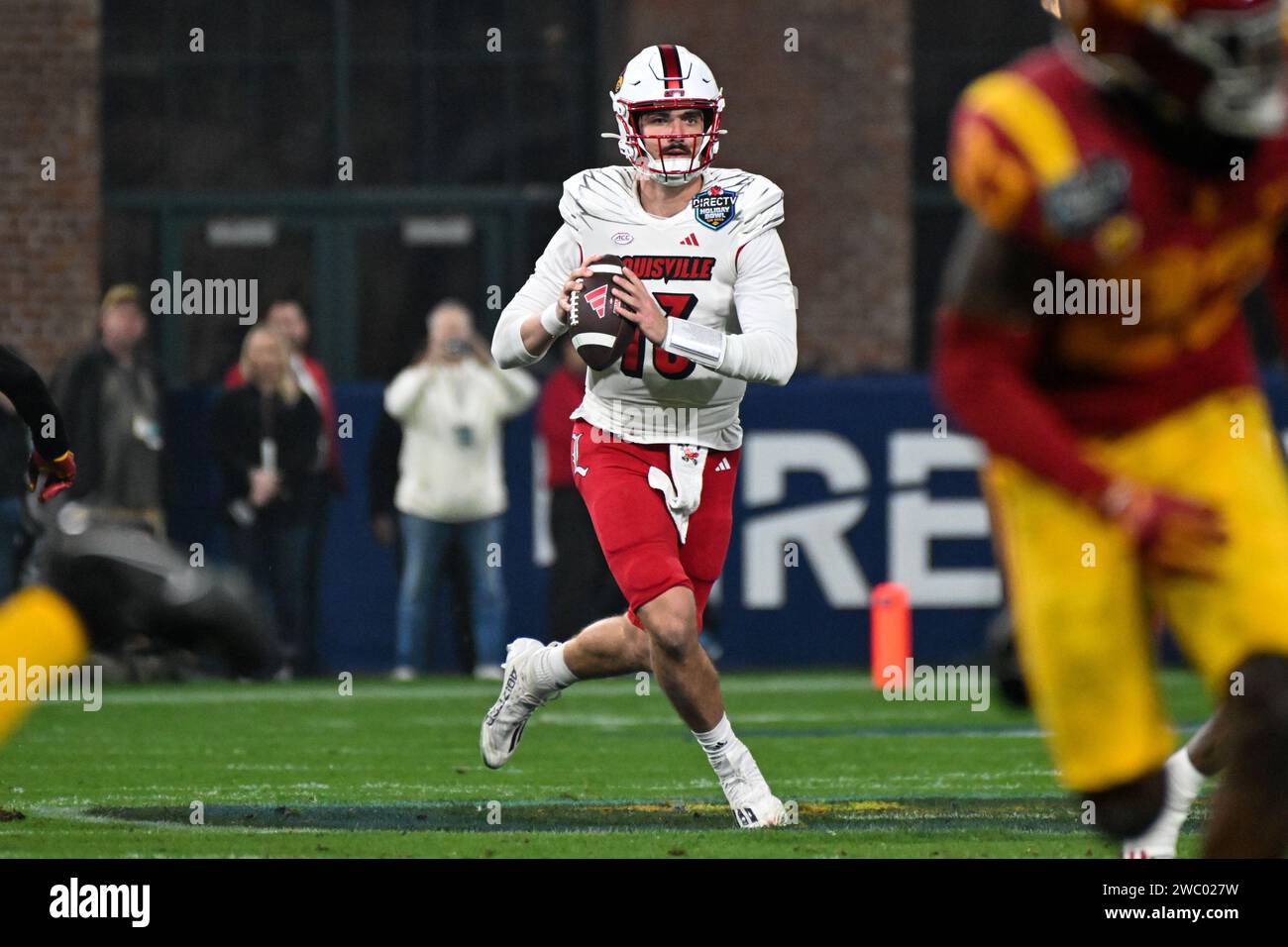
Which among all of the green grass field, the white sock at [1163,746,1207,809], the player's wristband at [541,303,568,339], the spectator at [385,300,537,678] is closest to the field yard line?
the green grass field

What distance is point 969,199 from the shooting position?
4.10 meters

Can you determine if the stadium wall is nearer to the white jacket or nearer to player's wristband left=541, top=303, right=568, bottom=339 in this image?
the white jacket

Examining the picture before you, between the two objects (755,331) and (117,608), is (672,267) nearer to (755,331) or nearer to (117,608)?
(755,331)

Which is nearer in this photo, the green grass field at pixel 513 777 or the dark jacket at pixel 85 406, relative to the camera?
the green grass field at pixel 513 777

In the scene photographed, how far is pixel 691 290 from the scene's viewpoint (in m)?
7.02

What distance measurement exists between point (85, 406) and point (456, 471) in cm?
186

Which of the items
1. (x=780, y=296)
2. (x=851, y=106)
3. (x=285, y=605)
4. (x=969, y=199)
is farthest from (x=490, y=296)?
(x=969, y=199)

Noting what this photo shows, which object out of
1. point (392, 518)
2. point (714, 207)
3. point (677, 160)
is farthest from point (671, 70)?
point (392, 518)

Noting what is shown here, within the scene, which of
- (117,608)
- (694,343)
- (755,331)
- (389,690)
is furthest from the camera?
(389,690)

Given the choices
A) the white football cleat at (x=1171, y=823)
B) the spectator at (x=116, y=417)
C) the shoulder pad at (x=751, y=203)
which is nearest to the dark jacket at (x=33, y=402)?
the shoulder pad at (x=751, y=203)

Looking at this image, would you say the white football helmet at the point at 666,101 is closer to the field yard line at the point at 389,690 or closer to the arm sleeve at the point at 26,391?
the arm sleeve at the point at 26,391

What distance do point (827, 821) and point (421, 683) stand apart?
579 centimetres

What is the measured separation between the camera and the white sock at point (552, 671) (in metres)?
7.44

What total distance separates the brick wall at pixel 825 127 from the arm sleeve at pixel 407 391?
397cm
